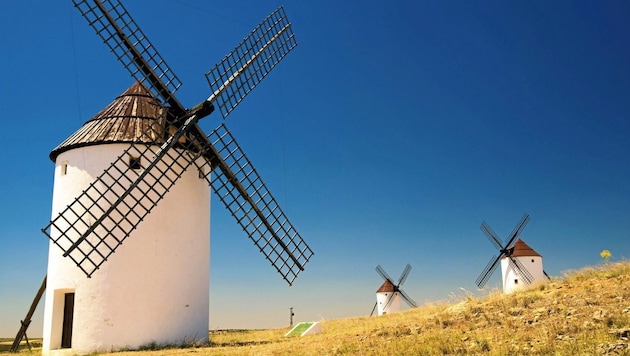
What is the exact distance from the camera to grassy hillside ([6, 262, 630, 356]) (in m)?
8.50

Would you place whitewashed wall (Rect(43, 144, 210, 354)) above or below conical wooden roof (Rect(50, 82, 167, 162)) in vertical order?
below

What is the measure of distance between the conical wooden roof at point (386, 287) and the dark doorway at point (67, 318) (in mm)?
28789

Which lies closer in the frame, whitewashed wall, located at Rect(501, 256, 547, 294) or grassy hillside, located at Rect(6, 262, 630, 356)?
grassy hillside, located at Rect(6, 262, 630, 356)

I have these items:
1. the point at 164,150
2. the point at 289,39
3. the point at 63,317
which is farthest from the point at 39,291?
the point at 289,39

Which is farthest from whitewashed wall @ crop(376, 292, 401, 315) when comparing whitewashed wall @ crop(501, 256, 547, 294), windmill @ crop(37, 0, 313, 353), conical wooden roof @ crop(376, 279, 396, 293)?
windmill @ crop(37, 0, 313, 353)

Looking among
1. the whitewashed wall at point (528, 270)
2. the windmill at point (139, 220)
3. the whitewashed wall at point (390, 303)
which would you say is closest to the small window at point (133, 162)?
the windmill at point (139, 220)

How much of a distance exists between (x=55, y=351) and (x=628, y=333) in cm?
1370

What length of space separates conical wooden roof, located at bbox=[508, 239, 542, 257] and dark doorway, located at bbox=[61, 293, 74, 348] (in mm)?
26576

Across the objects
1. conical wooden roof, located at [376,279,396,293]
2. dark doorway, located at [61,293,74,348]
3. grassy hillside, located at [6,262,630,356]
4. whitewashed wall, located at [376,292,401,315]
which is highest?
conical wooden roof, located at [376,279,396,293]

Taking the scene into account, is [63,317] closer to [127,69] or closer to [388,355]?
[127,69]

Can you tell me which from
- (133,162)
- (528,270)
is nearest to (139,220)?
(133,162)

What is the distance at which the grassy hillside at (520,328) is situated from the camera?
850cm

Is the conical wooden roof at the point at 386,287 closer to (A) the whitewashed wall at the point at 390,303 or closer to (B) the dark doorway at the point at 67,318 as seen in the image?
(A) the whitewashed wall at the point at 390,303

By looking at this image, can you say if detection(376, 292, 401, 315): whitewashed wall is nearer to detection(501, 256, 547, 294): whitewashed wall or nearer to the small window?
detection(501, 256, 547, 294): whitewashed wall
